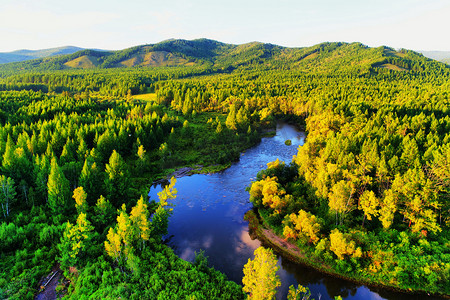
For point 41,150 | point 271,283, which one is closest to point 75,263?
point 271,283

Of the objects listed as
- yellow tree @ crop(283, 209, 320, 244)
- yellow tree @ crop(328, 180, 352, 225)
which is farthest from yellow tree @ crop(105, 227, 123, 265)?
yellow tree @ crop(328, 180, 352, 225)

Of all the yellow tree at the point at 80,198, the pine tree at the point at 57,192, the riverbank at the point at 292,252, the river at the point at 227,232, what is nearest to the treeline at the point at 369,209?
the riverbank at the point at 292,252

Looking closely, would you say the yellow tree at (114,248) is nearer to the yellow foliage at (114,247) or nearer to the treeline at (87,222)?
the yellow foliage at (114,247)

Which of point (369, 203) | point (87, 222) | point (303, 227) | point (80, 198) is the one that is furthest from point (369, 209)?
point (80, 198)

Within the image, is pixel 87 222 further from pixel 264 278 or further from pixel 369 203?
pixel 369 203

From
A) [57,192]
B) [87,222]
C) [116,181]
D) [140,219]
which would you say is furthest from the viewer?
[116,181]

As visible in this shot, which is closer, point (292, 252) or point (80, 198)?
point (292, 252)

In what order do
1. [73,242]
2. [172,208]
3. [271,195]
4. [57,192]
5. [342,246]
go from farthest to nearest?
1. [172,208]
2. [271,195]
3. [57,192]
4. [342,246]
5. [73,242]
